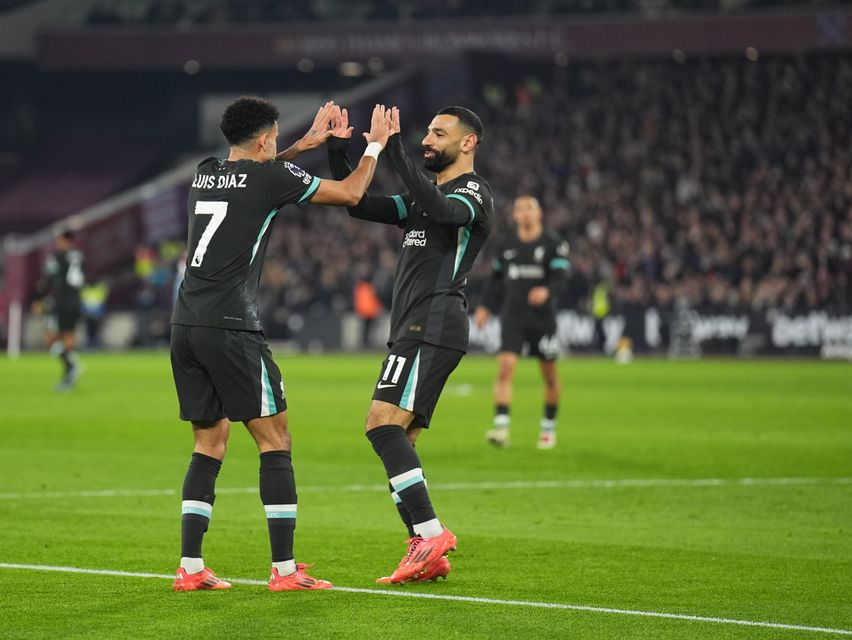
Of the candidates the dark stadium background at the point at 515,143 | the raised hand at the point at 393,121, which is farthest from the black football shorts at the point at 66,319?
the raised hand at the point at 393,121

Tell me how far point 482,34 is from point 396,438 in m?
38.4

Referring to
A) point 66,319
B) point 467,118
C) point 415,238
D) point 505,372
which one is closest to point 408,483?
point 415,238

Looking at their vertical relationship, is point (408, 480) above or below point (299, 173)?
below

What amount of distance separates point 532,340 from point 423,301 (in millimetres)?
7686

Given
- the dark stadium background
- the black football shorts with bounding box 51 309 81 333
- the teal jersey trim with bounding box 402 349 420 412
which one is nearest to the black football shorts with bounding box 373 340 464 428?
the teal jersey trim with bounding box 402 349 420 412

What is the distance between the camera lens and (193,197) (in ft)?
25.1

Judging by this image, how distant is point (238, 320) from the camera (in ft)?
24.6

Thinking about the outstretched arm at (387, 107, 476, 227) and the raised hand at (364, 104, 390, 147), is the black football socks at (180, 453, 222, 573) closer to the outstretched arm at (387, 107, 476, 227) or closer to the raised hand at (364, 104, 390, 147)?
the outstretched arm at (387, 107, 476, 227)

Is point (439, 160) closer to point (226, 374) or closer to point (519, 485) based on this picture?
point (226, 374)

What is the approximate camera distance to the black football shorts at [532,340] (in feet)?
51.2

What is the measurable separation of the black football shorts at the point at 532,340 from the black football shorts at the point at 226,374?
324 inches

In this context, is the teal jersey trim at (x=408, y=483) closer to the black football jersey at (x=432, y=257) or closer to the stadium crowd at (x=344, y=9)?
the black football jersey at (x=432, y=257)

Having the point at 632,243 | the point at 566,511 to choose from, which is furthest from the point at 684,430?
the point at 632,243

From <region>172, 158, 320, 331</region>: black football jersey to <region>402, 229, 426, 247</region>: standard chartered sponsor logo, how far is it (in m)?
0.83
